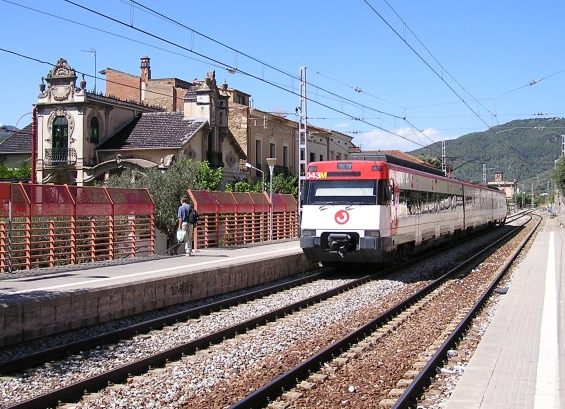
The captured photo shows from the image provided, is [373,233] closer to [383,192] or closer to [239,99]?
[383,192]

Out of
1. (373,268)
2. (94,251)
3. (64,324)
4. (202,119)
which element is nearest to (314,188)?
(373,268)

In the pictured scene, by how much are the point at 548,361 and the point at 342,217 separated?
10.4 meters

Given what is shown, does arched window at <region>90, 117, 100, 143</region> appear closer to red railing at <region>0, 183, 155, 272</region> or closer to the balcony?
the balcony

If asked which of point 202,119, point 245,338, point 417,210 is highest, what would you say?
point 202,119

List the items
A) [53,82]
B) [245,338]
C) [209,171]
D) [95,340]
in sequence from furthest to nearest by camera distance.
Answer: [53,82], [209,171], [245,338], [95,340]

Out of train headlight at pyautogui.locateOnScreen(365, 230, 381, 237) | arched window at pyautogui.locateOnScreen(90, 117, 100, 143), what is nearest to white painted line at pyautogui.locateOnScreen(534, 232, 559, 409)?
train headlight at pyautogui.locateOnScreen(365, 230, 381, 237)

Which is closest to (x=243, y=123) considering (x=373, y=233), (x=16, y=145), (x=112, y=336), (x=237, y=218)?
(x=16, y=145)

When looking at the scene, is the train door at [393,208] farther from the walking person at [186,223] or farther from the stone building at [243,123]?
the stone building at [243,123]

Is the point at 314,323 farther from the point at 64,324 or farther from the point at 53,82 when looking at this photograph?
the point at 53,82

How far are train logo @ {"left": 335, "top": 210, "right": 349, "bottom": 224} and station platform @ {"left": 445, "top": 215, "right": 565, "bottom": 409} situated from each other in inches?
192

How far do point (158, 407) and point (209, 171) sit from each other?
28318 mm

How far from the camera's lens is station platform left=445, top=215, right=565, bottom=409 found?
6.59m

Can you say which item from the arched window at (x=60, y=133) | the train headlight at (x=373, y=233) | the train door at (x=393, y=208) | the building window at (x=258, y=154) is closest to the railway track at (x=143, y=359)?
the train headlight at (x=373, y=233)

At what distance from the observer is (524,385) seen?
714cm
